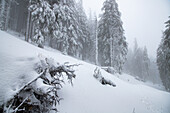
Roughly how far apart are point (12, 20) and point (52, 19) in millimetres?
22928

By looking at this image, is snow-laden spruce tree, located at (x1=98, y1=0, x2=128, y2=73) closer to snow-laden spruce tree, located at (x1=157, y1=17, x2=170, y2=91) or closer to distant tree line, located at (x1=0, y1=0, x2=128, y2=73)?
distant tree line, located at (x1=0, y1=0, x2=128, y2=73)

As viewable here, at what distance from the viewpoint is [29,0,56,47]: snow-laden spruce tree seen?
10.0 m

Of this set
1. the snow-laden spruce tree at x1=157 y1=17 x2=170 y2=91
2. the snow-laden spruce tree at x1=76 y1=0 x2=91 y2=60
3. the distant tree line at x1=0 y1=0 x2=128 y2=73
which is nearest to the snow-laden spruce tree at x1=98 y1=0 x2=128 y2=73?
the distant tree line at x1=0 y1=0 x2=128 y2=73

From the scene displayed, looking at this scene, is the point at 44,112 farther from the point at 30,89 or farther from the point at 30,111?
the point at 30,89

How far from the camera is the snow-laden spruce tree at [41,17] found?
10.0m

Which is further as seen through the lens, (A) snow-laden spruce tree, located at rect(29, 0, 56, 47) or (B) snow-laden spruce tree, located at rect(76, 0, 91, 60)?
(B) snow-laden spruce tree, located at rect(76, 0, 91, 60)

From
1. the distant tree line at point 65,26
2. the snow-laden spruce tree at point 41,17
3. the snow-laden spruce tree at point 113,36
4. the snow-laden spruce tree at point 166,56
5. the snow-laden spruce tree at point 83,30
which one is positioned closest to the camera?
the snow-laden spruce tree at point 41,17

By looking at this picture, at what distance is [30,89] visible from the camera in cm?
151

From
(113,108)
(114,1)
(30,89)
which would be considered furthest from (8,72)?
(114,1)

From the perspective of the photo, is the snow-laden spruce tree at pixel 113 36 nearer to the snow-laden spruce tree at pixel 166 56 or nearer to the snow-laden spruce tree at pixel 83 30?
the snow-laden spruce tree at pixel 166 56

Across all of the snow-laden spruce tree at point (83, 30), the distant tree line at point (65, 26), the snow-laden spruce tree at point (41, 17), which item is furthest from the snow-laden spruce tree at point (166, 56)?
the snow-laden spruce tree at point (83, 30)

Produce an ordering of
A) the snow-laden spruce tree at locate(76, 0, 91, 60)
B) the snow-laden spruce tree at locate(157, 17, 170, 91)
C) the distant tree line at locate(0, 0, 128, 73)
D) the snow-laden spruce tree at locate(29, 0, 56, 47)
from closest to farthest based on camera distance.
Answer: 1. the snow-laden spruce tree at locate(29, 0, 56, 47)
2. the distant tree line at locate(0, 0, 128, 73)
3. the snow-laden spruce tree at locate(157, 17, 170, 91)
4. the snow-laden spruce tree at locate(76, 0, 91, 60)

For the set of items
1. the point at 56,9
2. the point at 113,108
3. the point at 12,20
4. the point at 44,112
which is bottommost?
the point at 113,108

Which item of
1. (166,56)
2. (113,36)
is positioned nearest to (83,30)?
(113,36)
